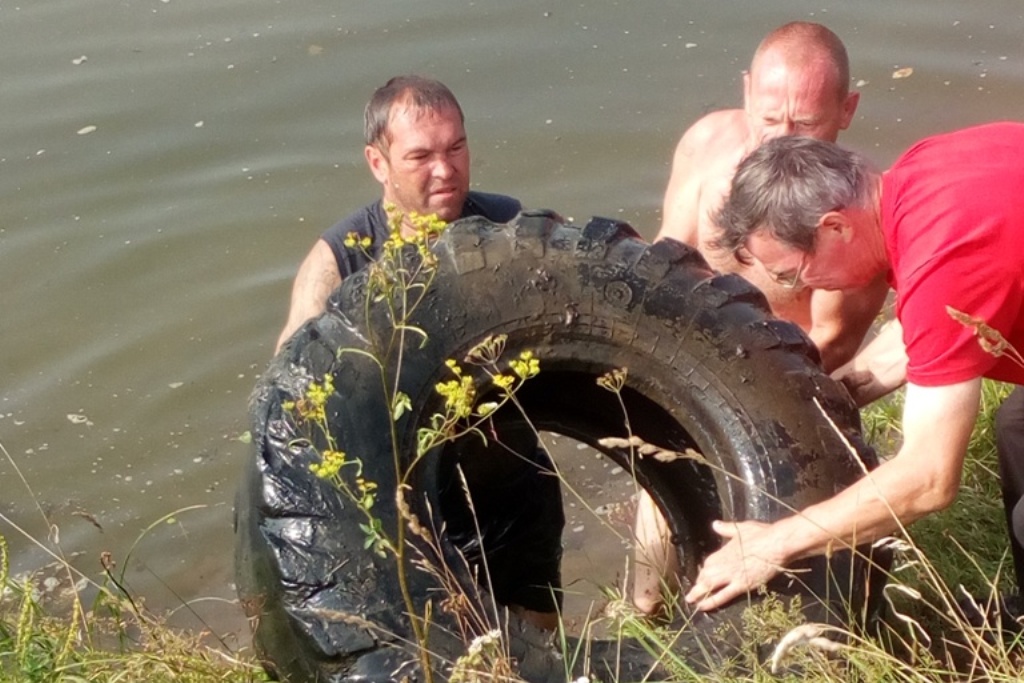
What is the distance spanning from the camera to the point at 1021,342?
11.1 feet

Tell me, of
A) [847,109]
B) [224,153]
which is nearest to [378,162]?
[847,109]

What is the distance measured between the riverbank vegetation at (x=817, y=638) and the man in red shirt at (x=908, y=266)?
15cm

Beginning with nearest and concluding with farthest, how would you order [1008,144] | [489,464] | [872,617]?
[1008,144]
[872,617]
[489,464]

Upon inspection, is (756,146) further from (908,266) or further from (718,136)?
(908,266)

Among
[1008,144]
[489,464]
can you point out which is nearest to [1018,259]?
[1008,144]

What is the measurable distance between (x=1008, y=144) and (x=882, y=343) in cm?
98

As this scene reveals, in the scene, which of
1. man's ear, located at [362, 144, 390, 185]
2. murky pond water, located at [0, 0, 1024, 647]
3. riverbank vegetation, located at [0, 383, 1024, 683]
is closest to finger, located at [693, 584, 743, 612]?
riverbank vegetation, located at [0, 383, 1024, 683]

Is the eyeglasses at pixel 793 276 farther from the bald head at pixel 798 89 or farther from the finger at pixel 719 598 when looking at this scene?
the bald head at pixel 798 89

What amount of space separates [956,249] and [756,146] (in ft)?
6.19

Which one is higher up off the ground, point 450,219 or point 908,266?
point 908,266

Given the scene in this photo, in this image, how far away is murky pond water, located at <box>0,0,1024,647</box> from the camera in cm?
627

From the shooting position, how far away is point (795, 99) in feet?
16.1

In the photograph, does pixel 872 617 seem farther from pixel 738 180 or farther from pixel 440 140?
pixel 440 140

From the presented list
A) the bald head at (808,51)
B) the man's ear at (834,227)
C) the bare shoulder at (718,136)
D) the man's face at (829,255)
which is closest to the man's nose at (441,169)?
the bare shoulder at (718,136)
